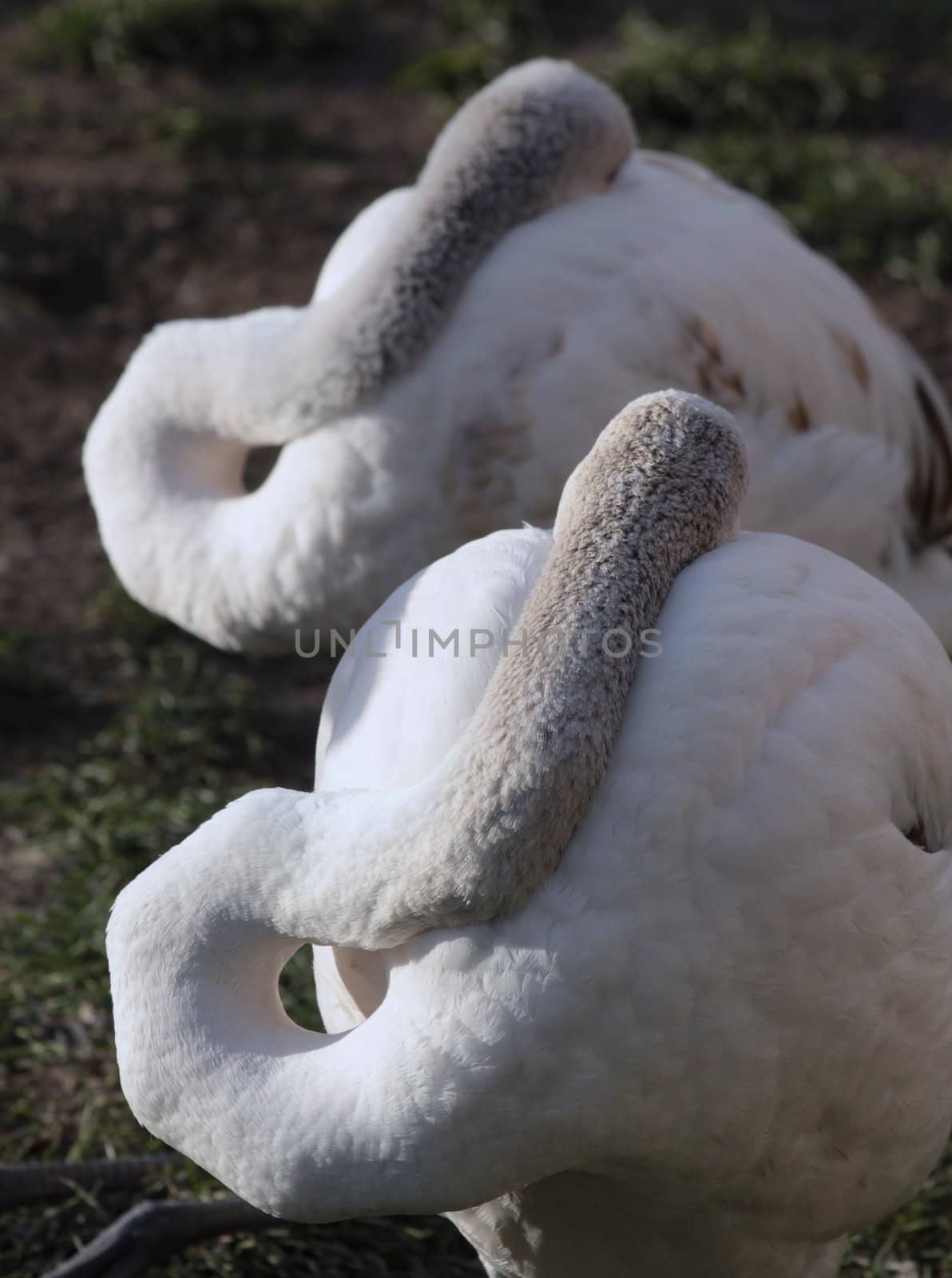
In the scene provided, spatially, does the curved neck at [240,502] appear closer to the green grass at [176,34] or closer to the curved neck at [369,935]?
the curved neck at [369,935]

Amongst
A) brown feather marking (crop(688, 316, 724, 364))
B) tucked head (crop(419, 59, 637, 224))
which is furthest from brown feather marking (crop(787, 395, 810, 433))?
tucked head (crop(419, 59, 637, 224))

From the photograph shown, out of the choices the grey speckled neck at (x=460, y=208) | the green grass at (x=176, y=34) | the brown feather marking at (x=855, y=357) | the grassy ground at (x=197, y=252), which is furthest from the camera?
the green grass at (x=176, y=34)

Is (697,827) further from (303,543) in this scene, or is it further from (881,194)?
(881,194)

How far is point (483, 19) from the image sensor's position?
24.1ft

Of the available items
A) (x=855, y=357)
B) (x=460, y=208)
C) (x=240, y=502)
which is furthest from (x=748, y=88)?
(x=240, y=502)

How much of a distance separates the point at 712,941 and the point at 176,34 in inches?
242

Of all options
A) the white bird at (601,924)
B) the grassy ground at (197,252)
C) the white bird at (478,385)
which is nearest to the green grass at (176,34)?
the grassy ground at (197,252)

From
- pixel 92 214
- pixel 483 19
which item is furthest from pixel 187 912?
pixel 483 19

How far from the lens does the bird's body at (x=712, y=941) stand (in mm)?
2145

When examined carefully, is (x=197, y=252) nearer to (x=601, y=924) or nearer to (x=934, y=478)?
(x=934, y=478)

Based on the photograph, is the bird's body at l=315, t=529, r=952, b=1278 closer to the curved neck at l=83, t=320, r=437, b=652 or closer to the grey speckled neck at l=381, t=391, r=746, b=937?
the grey speckled neck at l=381, t=391, r=746, b=937

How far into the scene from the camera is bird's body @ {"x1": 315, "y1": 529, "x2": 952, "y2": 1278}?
214 centimetres

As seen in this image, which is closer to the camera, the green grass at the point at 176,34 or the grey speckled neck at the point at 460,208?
the grey speckled neck at the point at 460,208

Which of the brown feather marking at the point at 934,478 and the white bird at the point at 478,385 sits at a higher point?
the white bird at the point at 478,385
